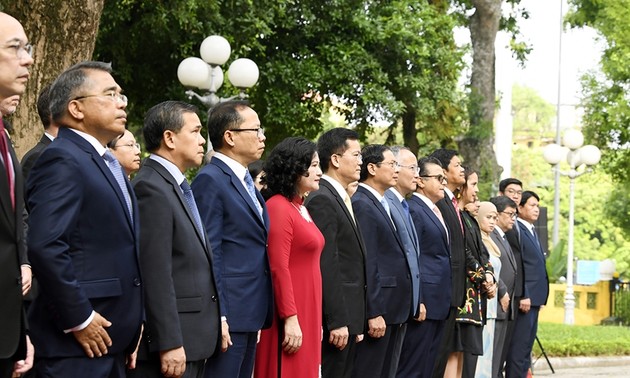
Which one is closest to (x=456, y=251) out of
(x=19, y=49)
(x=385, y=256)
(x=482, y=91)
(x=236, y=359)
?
(x=385, y=256)

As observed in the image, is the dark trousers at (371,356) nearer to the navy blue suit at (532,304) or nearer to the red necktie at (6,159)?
the navy blue suit at (532,304)

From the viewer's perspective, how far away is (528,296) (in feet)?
45.3

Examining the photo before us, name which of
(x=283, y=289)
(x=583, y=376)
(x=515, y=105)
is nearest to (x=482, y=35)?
(x=583, y=376)

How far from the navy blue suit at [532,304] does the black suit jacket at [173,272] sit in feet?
25.2

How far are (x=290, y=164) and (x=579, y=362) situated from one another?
13.0 metres

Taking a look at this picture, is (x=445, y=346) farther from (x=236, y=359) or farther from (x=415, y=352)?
(x=236, y=359)

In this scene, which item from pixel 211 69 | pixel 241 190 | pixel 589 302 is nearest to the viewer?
pixel 241 190

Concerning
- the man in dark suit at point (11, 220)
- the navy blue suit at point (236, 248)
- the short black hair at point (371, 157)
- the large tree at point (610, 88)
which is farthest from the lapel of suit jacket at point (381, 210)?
the large tree at point (610, 88)

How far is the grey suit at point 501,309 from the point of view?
1267 cm

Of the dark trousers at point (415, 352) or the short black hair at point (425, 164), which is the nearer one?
the dark trousers at point (415, 352)

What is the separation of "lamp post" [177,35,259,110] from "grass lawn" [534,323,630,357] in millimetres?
7173

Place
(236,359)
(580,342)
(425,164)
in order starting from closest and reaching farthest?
(236,359) < (425,164) < (580,342)

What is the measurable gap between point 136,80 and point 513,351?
371 inches

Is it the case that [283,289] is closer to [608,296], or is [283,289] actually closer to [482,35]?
[482,35]
